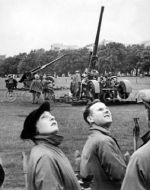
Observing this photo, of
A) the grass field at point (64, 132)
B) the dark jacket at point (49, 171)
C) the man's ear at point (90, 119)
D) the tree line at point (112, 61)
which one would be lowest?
the grass field at point (64, 132)

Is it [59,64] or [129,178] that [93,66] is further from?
[59,64]


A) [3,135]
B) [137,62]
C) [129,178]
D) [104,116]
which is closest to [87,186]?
[104,116]

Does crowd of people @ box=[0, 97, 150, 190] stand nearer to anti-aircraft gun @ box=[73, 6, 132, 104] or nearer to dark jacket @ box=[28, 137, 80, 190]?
dark jacket @ box=[28, 137, 80, 190]

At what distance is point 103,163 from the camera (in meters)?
5.02

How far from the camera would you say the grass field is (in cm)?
956

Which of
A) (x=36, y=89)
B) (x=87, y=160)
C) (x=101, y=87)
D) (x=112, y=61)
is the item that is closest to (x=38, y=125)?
(x=87, y=160)

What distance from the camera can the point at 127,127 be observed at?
49.4 feet

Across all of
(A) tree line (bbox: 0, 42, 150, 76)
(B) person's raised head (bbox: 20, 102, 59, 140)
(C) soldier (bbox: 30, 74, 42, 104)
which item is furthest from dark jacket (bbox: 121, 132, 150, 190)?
(A) tree line (bbox: 0, 42, 150, 76)

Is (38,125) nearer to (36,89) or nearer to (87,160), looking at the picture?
(87,160)

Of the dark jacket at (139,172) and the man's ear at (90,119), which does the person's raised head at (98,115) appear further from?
the dark jacket at (139,172)

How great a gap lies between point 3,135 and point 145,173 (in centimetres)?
1100

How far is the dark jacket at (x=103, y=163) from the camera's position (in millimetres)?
4992

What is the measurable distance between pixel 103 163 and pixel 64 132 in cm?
902

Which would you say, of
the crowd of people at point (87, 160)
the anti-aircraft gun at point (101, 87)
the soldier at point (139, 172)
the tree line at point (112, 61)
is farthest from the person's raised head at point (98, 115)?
the tree line at point (112, 61)
